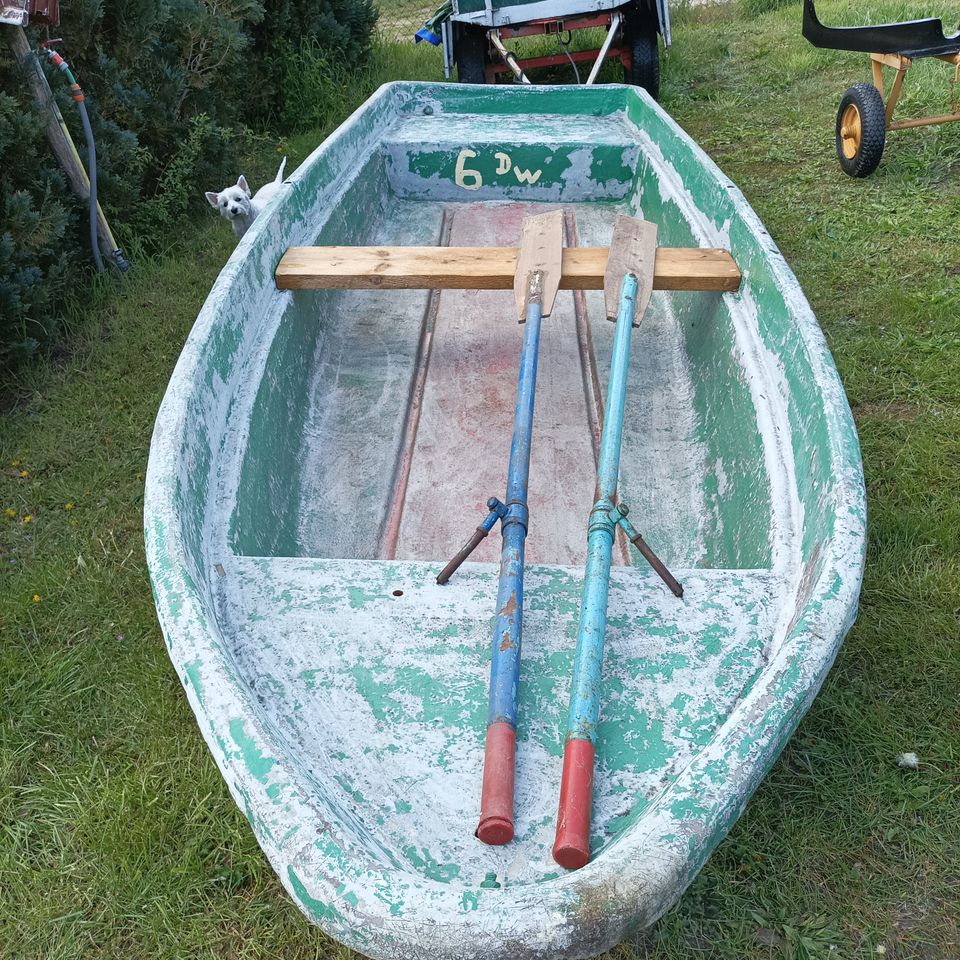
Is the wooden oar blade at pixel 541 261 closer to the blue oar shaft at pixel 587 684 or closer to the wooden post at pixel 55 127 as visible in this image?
the blue oar shaft at pixel 587 684

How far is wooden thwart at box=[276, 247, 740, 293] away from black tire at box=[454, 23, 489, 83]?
11.6 feet

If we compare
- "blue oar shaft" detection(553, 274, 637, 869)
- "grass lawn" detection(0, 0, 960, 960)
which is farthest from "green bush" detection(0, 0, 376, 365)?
"blue oar shaft" detection(553, 274, 637, 869)

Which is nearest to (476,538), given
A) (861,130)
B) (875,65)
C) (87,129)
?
(87,129)

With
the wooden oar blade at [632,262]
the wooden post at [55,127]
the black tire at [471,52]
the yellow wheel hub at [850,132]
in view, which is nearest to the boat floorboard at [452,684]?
the wooden oar blade at [632,262]

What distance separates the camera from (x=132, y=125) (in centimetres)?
394

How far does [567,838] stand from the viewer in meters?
1.04

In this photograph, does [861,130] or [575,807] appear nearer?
[575,807]

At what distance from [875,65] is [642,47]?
1.83 meters

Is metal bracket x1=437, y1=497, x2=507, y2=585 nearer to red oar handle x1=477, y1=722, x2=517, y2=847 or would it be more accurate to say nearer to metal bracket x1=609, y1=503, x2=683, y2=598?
metal bracket x1=609, y1=503, x2=683, y2=598

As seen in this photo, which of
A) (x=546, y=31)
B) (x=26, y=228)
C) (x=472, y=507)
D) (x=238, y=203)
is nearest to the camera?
(x=472, y=507)

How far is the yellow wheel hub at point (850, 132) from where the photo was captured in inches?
170

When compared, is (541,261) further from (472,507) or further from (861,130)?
(861,130)

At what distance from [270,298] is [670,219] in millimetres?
1512

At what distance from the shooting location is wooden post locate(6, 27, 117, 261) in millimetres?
3094
